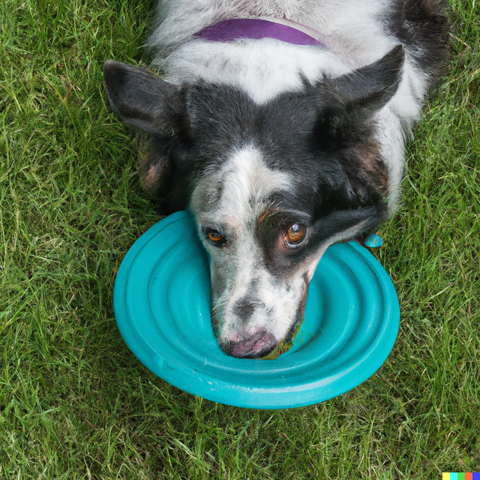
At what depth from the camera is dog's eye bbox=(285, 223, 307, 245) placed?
2525 mm

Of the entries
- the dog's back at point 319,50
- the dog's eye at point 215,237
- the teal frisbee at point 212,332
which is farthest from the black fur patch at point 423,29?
the dog's eye at point 215,237

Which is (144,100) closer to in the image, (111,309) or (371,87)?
(371,87)

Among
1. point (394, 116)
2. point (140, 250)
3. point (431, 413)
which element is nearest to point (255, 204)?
point (140, 250)

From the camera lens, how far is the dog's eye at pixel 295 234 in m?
2.52

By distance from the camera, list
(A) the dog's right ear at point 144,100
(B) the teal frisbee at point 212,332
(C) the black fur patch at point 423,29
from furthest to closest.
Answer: (C) the black fur patch at point 423,29, (A) the dog's right ear at point 144,100, (B) the teal frisbee at point 212,332

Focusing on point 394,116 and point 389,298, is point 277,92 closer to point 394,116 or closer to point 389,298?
point 394,116

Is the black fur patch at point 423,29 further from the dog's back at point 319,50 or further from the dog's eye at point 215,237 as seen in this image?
the dog's eye at point 215,237

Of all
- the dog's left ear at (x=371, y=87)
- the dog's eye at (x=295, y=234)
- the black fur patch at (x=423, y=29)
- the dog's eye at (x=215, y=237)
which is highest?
the dog's left ear at (x=371, y=87)

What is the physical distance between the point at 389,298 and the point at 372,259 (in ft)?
0.97

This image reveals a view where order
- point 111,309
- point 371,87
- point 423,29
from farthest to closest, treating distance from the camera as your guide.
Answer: point 423,29, point 111,309, point 371,87

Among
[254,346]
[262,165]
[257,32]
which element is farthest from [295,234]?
[257,32]

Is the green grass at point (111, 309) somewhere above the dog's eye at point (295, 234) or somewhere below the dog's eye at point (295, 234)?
below

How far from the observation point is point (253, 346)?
8.03 ft

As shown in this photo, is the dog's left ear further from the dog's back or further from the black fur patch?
the black fur patch
